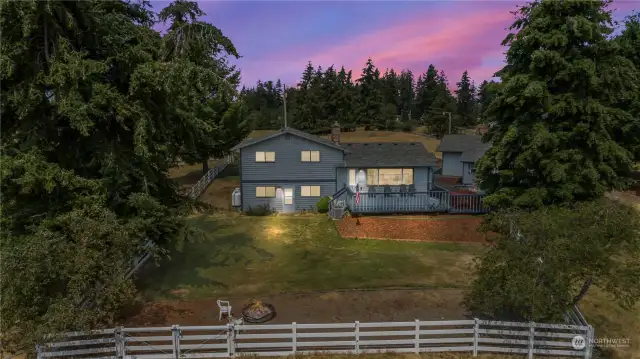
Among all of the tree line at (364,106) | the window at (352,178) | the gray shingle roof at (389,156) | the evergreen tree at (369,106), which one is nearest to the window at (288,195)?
the window at (352,178)

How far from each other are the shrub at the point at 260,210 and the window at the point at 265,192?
2.42 ft

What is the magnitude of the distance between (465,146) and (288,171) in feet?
70.1

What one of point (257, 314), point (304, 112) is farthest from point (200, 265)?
point (304, 112)

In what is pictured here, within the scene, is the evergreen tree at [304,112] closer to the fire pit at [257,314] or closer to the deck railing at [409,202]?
the deck railing at [409,202]

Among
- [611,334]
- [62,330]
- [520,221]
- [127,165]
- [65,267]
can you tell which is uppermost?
[127,165]

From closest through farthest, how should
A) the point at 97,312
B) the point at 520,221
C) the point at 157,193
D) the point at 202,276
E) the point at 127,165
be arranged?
the point at 97,312, the point at 520,221, the point at 127,165, the point at 157,193, the point at 202,276

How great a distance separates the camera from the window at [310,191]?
29.9 m

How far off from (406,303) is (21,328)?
11.4 meters

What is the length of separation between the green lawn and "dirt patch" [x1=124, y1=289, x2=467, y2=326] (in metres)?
0.70

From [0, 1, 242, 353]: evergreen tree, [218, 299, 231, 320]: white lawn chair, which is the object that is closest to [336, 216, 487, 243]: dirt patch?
[218, 299, 231, 320]: white lawn chair

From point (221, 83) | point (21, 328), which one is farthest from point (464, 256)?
point (21, 328)

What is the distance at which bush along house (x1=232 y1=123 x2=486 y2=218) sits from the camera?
1144 inches

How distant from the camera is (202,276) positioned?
1752 centimetres

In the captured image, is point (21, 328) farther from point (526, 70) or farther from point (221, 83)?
point (526, 70)
